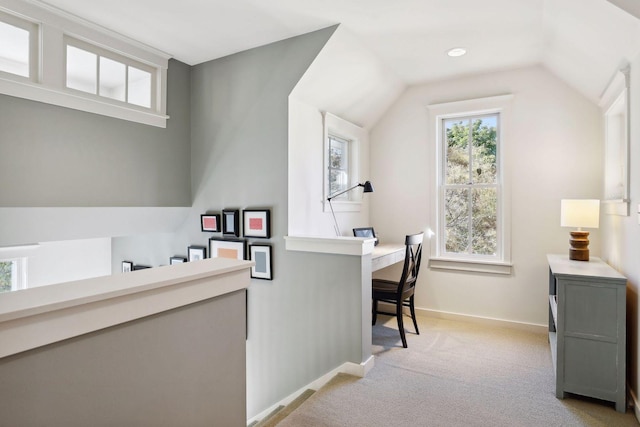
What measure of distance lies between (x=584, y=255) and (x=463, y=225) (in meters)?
1.21

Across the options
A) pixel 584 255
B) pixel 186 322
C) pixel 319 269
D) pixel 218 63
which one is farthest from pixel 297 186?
pixel 584 255

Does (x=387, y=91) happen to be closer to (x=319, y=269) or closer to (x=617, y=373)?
(x=319, y=269)

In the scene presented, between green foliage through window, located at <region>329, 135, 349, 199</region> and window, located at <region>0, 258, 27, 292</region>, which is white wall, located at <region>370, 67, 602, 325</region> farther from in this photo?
window, located at <region>0, 258, 27, 292</region>

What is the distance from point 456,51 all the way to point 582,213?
1745 millimetres

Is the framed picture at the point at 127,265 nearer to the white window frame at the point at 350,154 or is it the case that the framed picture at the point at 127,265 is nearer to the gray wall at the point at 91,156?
the gray wall at the point at 91,156

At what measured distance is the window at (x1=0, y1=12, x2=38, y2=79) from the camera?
2438 millimetres

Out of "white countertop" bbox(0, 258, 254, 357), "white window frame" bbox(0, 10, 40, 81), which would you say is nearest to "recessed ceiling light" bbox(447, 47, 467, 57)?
"white countertop" bbox(0, 258, 254, 357)

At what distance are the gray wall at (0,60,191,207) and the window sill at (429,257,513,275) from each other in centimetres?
281

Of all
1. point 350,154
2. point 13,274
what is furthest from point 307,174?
point 13,274

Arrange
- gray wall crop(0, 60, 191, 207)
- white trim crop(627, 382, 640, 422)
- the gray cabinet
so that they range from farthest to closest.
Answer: gray wall crop(0, 60, 191, 207), the gray cabinet, white trim crop(627, 382, 640, 422)

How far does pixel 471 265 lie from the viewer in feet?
12.6

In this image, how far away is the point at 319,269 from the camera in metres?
2.97

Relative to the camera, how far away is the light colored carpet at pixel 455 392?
2.12 metres

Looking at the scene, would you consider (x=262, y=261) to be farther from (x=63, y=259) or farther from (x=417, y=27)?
(x=63, y=259)
